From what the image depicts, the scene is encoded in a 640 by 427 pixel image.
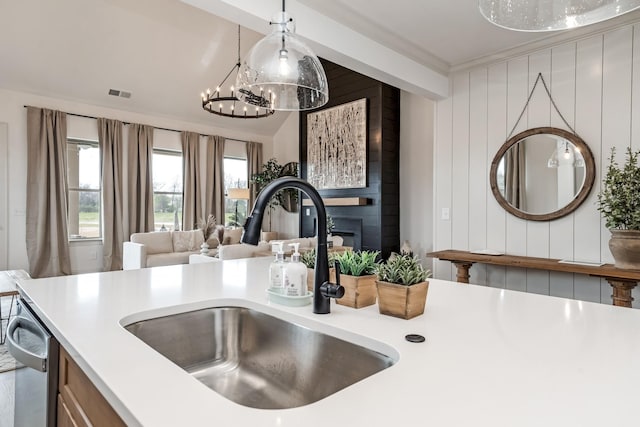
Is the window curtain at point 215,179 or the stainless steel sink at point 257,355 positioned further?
the window curtain at point 215,179

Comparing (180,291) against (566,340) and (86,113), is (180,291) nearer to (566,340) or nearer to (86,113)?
(566,340)

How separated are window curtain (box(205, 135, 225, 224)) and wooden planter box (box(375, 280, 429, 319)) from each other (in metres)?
6.83

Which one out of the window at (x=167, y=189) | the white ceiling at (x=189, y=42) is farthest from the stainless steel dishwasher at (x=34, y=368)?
the window at (x=167, y=189)

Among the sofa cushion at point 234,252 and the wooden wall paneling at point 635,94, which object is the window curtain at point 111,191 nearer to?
the sofa cushion at point 234,252

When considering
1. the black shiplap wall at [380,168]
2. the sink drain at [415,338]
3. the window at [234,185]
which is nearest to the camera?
the sink drain at [415,338]

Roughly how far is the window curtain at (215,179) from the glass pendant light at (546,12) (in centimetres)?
672

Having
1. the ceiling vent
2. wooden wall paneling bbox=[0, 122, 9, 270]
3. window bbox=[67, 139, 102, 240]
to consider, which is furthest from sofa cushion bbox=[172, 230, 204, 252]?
the ceiling vent

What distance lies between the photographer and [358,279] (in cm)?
117

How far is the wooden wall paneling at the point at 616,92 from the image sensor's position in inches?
117

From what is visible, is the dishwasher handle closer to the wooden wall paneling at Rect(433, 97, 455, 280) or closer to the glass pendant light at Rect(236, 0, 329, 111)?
the glass pendant light at Rect(236, 0, 329, 111)

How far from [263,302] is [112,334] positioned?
0.44m

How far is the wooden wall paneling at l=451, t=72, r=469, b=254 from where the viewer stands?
390 cm

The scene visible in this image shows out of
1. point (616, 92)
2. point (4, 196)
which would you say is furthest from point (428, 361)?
point (4, 196)

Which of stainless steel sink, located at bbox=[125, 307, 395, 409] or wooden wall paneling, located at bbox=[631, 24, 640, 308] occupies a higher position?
wooden wall paneling, located at bbox=[631, 24, 640, 308]
